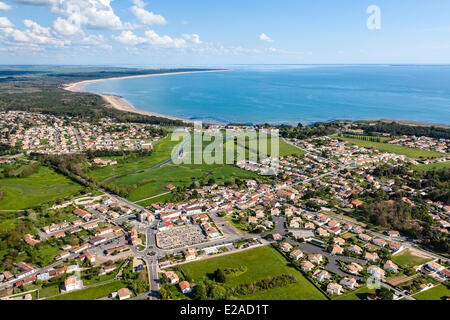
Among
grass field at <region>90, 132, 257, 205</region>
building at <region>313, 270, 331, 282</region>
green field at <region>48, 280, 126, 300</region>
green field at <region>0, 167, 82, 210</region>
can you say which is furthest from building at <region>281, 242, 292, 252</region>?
green field at <region>0, 167, 82, 210</region>

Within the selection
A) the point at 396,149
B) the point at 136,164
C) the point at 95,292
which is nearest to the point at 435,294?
the point at 95,292

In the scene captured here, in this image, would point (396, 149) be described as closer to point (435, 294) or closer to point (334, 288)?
point (435, 294)

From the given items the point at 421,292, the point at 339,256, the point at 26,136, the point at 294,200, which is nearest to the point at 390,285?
the point at 421,292

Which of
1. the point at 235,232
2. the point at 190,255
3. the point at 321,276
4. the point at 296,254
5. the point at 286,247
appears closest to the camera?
the point at 321,276

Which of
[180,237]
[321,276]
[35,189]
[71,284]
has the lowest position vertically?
[321,276]

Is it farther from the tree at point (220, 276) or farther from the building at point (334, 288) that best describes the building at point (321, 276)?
the tree at point (220, 276)
